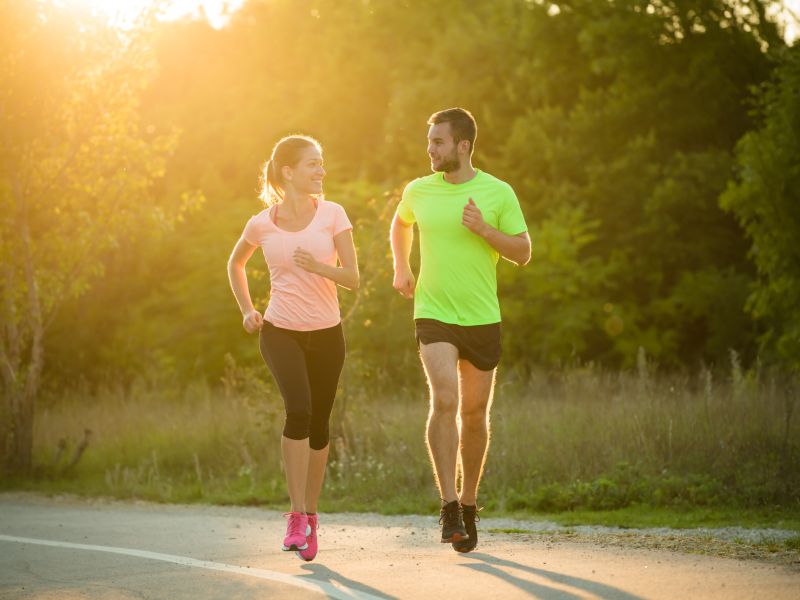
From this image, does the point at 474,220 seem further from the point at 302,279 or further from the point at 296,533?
the point at 296,533

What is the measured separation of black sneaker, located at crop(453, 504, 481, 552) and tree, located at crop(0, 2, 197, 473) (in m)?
9.87

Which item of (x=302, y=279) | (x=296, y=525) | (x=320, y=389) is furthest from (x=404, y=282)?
(x=296, y=525)

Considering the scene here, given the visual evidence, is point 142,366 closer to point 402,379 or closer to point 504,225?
point 402,379

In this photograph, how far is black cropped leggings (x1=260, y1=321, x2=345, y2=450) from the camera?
7875 mm

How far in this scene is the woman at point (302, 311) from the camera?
785 cm

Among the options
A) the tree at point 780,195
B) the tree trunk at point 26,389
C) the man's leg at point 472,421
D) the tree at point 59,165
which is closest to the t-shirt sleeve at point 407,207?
the man's leg at point 472,421

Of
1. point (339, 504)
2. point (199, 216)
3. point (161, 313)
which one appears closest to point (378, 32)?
point (199, 216)

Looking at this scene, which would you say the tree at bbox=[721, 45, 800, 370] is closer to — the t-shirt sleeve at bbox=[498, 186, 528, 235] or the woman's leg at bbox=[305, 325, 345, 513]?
the t-shirt sleeve at bbox=[498, 186, 528, 235]

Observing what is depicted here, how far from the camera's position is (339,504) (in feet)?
40.3

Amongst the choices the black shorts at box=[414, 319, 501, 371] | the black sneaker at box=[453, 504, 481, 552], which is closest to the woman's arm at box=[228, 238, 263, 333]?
the black shorts at box=[414, 319, 501, 371]

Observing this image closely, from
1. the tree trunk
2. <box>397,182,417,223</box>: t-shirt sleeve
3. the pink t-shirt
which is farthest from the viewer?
the tree trunk

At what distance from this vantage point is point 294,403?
25.8 ft

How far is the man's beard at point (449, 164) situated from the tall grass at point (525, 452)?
397cm

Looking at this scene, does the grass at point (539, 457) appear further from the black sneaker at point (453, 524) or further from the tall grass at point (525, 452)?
the black sneaker at point (453, 524)
